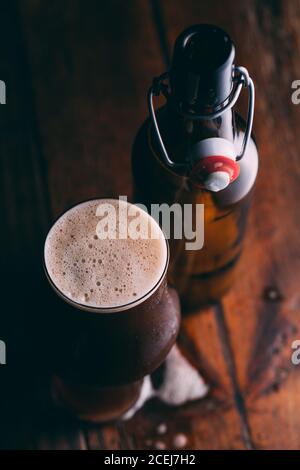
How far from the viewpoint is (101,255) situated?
25.5 inches

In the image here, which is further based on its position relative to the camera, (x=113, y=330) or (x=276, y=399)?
(x=276, y=399)

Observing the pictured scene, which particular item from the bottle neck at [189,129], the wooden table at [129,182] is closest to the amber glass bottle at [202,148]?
the bottle neck at [189,129]

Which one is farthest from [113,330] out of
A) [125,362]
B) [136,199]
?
[136,199]

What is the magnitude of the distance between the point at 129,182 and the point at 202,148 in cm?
29

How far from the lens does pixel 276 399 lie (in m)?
0.84

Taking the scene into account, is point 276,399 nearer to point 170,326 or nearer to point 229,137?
point 170,326

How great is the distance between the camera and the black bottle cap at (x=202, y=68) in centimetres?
57

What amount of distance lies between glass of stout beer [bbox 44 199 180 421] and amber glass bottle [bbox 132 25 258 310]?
54mm

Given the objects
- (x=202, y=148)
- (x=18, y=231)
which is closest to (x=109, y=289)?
(x=202, y=148)

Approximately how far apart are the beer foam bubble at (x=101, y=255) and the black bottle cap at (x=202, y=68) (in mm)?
117

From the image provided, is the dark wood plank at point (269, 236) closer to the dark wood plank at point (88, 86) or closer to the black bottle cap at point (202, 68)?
the dark wood plank at point (88, 86)

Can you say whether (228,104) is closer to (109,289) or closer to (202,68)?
(202,68)

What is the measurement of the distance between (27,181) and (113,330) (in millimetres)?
308
